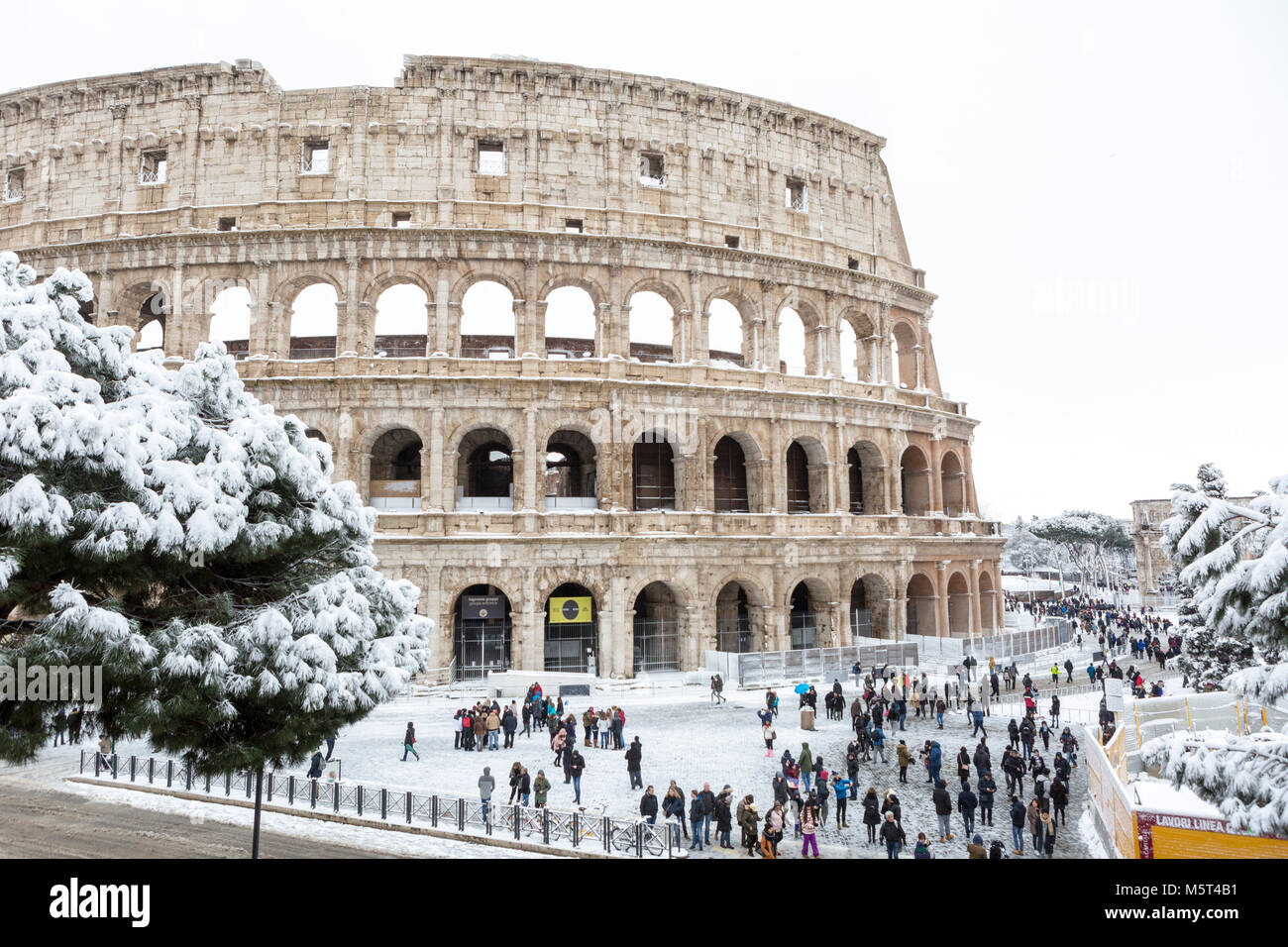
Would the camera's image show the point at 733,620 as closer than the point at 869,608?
Yes

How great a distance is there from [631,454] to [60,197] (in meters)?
22.0

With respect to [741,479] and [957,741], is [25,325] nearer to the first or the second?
[957,741]

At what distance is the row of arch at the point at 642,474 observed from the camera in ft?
84.8

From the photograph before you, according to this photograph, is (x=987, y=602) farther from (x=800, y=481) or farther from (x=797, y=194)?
(x=797, y=194)

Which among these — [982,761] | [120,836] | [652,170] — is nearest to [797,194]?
[652,170]

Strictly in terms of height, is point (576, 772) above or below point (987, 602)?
below

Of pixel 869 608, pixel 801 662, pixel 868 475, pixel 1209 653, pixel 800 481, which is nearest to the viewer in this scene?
pixel 1209 653

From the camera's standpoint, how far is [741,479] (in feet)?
97.6

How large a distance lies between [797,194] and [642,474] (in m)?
12.7

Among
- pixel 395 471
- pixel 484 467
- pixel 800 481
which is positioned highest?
pixel 484 467

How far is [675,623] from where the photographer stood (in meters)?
26.8

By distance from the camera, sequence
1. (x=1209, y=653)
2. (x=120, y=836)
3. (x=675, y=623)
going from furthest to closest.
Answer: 1. (x=675, y=623)
2. (x=1209, y=653)
3. (x=120, y=836)
